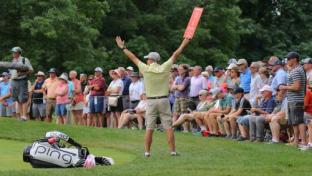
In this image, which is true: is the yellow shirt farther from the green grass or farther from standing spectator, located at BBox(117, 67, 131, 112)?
standing spectator, located at BBox(117, 67, 131, 112)

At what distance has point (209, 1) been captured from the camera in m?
44.9

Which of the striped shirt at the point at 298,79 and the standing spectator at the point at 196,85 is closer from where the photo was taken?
the striped shirt at the point at 298,79

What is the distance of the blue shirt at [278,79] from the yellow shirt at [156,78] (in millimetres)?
4736

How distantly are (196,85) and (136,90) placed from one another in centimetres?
207

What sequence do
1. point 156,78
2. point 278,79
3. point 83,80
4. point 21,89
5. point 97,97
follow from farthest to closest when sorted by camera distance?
point 83,80 → point 97,97 → point 21,89 → point 278,79 → point 156,78

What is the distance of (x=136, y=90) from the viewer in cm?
2553

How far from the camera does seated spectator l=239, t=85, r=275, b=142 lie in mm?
20156

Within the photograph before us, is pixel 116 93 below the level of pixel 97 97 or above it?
above

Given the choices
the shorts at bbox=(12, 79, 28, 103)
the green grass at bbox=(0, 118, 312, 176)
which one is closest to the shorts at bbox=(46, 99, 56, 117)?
the green grass at bbox=(0, 118, 312, 176)

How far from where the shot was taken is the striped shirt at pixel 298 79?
17.7 m

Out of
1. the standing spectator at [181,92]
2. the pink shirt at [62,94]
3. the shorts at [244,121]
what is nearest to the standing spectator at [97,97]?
the pink shirt at [62,94]

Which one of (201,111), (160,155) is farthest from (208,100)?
(160,155)

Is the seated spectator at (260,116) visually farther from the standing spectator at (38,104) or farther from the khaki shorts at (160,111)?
the standing spectator at (38,104)

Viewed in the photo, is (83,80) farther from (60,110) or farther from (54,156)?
(54,156)
